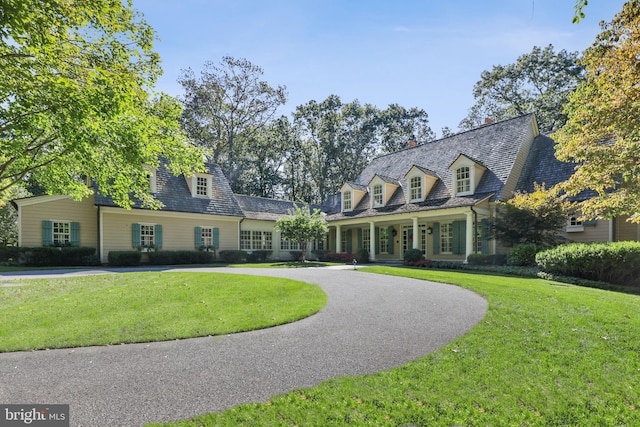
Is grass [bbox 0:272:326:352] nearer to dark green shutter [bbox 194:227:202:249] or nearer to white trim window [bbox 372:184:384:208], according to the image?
dark green shutter [bbox 194:227:202:249]

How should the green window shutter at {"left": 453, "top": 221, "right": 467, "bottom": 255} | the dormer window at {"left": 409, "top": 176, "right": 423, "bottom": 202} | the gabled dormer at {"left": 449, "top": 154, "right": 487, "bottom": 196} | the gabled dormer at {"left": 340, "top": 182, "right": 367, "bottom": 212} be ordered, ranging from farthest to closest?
the gabled dormer at {"left": 340, "top": 182, "right": 367, "bottom": 212}
the dormer window at {"left": 409, "top": 176, "right": 423, "bottom": 202}
the green window shutter at {"left": 453, "top": 221, "right": 467, "bottom": 255}
the gabled dormer at {"left": 449, "top": 154, "right": 487, "bottom": 196}

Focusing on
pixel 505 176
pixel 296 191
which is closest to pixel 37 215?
pixel 505 176

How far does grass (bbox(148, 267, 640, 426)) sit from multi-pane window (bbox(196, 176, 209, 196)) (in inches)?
780

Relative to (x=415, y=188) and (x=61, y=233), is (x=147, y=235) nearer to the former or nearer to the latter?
(x=61, y=233)

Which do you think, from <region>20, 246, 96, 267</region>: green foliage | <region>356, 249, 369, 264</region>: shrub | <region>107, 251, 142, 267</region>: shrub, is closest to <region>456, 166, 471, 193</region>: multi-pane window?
<region>356, 249, 369, 264</region>: shrub

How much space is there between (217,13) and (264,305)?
235 inches

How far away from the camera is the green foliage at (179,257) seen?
19.0 m

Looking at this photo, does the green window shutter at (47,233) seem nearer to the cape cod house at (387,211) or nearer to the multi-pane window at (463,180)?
the cape cod house at (387,211)

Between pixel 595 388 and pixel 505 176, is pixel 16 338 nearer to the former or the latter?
pixel 595 388

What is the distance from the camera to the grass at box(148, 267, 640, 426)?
10.4 feet

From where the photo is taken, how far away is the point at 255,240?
80.7 feet

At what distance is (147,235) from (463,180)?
17.3 metres

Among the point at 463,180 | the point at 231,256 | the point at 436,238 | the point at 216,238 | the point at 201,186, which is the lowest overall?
the point at 231,256

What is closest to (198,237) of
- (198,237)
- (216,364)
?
(198,237)
